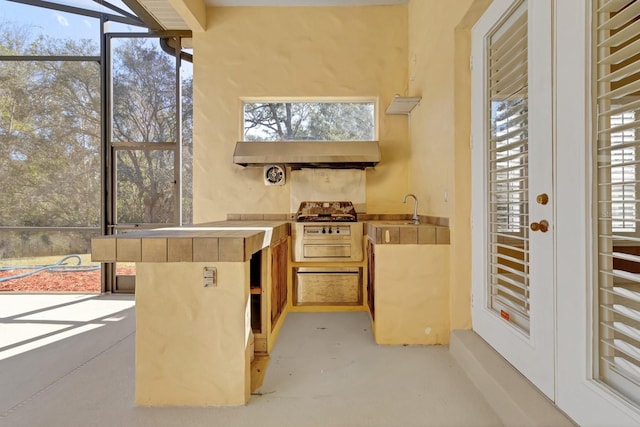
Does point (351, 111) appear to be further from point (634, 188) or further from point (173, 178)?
point (634, 188)

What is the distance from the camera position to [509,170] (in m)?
1.68

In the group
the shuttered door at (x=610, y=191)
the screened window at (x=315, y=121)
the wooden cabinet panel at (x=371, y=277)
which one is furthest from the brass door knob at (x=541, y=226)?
the screened window at (x=315, y=121)

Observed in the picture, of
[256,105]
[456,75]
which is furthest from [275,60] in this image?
[456,75]

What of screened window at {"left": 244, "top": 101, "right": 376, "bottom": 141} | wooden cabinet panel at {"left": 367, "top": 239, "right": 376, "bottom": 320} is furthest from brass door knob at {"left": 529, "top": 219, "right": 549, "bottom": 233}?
screened window at {"left": 244, "top": 101, "right": 376, "bottom": 141}

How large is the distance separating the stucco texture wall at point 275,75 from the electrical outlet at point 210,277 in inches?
82.3

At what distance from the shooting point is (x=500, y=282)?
6.15ft

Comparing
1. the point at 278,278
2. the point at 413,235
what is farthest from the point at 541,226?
the point at 278,278

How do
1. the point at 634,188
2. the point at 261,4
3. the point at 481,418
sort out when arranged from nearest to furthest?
the point at 634,188
the point at 481,418
the point at 261,4

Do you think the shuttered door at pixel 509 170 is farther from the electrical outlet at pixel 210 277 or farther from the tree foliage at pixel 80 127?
the tree foliage at pixel 80 127

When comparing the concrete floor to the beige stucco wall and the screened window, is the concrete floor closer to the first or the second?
the beige stucco wall

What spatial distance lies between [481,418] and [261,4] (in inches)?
167

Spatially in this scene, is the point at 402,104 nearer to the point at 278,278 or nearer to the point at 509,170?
the point at 509,170

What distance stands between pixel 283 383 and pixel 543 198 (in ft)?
5.49

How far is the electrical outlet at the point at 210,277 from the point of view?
152cm
